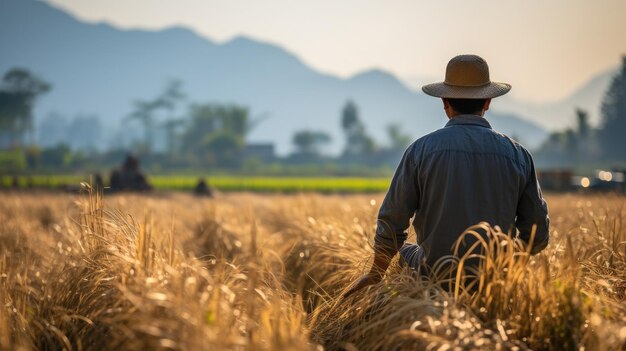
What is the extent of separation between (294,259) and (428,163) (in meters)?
3.64

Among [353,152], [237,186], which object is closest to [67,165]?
[353,152]

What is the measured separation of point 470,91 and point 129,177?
20520mm

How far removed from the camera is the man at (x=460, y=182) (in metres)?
3.85

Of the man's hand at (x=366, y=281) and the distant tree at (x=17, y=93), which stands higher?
the distant tree at (x=17, y=93)

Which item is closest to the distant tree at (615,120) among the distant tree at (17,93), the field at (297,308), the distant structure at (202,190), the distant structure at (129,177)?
the distant structure at (202,190)

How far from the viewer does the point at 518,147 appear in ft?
13.0

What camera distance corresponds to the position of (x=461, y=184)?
3.84 metres

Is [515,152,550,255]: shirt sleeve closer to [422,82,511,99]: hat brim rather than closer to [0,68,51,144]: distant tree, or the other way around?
[422,82,511,99]: hat brim

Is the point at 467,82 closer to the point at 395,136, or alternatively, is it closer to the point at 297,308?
the point at 297,308

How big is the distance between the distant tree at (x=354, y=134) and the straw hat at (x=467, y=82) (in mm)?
138688

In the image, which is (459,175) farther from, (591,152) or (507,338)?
(591,152)

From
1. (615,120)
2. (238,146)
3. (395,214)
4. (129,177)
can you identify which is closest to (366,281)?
(395,214)

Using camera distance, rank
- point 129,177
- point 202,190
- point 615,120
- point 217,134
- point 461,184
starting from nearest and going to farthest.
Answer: point 461,184
point 129,177
point 202,190
point 615,120
point 217,134

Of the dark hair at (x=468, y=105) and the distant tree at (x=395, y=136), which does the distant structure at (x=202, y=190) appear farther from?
the distant tree at (x=395, y=136)
